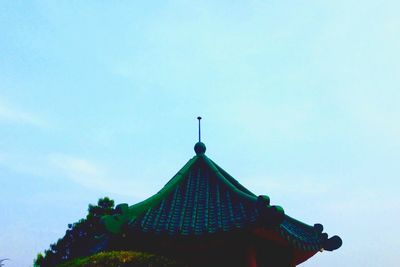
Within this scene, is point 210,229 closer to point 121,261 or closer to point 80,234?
point 121,261

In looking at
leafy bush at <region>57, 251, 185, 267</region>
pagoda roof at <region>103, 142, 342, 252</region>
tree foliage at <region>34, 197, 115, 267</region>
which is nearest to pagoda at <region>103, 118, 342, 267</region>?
pagoda roof at <region>103, 142, 342, 252</region>

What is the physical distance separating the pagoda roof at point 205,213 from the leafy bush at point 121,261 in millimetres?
1250

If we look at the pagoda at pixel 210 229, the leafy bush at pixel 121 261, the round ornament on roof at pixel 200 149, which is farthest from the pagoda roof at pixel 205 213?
the leafy bush at pixel 121 261

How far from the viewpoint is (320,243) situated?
338 inches

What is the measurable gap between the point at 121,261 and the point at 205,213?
245cm

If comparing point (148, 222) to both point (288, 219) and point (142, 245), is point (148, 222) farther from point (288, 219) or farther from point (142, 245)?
point (288, 219)

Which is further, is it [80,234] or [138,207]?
[80,234]

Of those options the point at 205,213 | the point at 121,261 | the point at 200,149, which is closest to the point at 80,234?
the point at 200,149

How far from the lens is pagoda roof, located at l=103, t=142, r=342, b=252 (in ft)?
22.1

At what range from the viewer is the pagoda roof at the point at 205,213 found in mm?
6727

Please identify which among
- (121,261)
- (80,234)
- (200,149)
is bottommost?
(121,261)

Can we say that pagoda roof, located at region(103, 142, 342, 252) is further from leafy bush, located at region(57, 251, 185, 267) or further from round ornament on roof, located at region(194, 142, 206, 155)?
leafy bush, located at region(57, 251, 185, 267)

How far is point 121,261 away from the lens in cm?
532

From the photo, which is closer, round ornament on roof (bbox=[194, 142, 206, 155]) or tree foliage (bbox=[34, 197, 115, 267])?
round ornament on roof (bbox=[194, 142, 206, 155])
